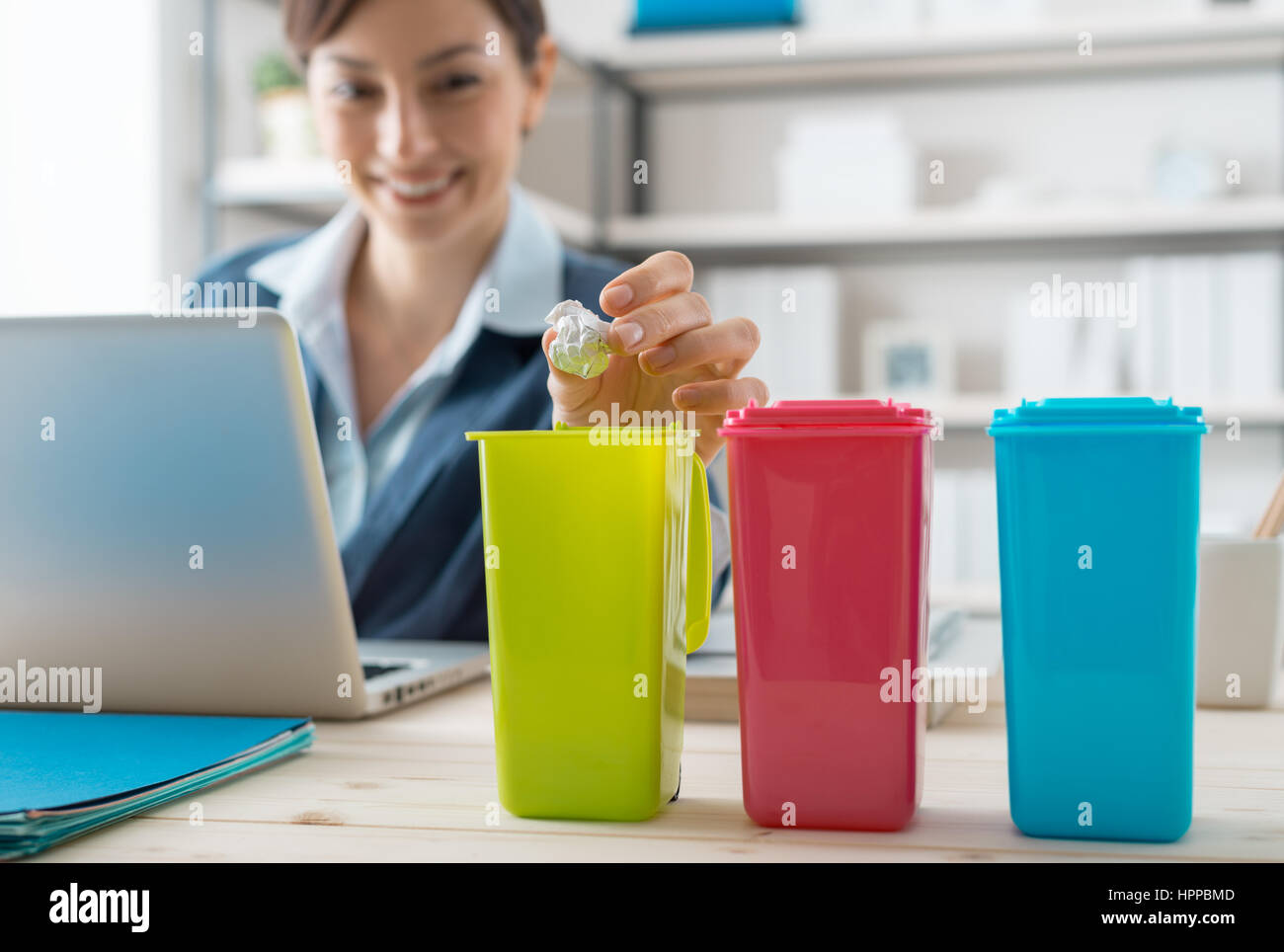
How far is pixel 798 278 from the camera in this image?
2648 millimetres

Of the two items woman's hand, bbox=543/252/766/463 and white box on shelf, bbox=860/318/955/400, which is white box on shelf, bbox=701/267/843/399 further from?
woman's hand, bbox=543/252/766/463

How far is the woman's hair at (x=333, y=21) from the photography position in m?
1.43

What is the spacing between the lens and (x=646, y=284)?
0.74m

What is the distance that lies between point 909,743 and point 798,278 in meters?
2.17

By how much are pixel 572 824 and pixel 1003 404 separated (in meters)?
2.07

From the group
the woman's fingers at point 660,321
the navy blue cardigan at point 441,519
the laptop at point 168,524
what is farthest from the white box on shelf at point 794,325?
the laptop at point 168,524

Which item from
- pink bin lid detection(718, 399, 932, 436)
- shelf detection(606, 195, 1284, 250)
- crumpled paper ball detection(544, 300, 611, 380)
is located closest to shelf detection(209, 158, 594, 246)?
shelf detection(606, 195, 1284, 250)

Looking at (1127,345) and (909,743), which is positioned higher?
(1127,345)

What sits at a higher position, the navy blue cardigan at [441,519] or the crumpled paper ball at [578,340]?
the crumpled paper ball at [578,340]

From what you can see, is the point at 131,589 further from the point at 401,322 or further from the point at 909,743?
the point at 401,322

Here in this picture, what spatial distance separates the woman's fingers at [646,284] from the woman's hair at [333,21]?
830 mm

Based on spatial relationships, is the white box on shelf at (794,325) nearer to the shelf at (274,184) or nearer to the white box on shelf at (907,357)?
the white box on shelf at (907,357)

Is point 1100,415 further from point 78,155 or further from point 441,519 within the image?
point 78,155
